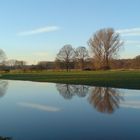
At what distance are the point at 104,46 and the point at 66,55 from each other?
2223cm

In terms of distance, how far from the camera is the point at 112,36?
9681cm

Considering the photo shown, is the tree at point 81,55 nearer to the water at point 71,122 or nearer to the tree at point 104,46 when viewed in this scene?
the tree at point 104,46

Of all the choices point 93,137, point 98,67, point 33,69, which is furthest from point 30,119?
point 33,69

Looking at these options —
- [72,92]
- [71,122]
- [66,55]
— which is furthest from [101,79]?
[66,55]

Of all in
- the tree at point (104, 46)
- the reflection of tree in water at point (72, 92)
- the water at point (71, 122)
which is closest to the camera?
the water at point (71, 122)

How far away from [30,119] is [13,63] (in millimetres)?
143621

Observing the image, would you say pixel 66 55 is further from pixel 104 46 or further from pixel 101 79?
pixel 101 79

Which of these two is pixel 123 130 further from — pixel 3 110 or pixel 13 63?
pixel 13 63

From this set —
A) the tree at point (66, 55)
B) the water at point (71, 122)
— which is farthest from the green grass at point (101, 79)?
the tree at point (66, 55)

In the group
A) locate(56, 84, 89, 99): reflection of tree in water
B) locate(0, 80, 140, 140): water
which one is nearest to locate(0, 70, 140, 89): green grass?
locate(56, 84, 89, 99): reflection of tree in water

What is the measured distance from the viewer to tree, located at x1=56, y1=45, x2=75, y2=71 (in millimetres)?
112363

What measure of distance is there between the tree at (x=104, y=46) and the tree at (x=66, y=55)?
609 inches

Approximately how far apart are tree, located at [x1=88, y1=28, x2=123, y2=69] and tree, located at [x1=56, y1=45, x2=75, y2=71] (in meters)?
15.5

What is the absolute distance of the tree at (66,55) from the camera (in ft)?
369
